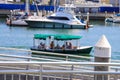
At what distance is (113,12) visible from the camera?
111 metres

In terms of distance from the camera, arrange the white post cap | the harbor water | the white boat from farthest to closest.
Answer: the white boat < the harbor water < the white post cap

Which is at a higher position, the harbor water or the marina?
the marina

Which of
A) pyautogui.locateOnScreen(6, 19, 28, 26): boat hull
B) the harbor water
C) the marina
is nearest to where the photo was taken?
the marina

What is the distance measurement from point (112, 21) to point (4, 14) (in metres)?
28.4

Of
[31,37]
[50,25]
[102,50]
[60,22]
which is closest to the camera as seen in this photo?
[102,50]

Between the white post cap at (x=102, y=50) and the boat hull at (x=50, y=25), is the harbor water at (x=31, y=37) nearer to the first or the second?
the boat hull at (x=50, y=25)

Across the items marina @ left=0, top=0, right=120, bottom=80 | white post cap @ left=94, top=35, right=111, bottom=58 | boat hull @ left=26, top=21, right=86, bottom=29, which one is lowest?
boat hull @ left=26, top=21, right=86, bottom=29

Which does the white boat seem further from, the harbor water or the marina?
the harbor water

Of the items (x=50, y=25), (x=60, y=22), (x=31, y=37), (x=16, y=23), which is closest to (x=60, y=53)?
(x=31, y=37)

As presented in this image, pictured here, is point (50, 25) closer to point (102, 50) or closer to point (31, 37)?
point (31, 37)

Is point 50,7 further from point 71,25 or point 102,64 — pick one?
point 102,64

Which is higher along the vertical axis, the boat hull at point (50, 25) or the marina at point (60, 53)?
the marina at point (60, 53)

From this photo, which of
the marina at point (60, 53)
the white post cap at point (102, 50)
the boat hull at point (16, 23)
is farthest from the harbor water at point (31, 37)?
the white post cap at point (102, 50)

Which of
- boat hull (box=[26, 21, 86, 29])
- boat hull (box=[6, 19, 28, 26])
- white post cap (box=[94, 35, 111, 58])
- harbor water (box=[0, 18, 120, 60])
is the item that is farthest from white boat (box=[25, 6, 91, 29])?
white post cap (box=[94, 35, 111, 58])
